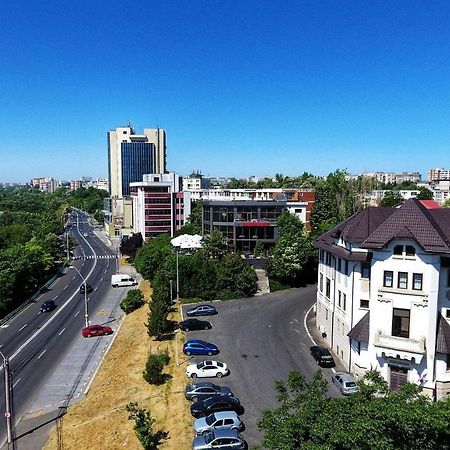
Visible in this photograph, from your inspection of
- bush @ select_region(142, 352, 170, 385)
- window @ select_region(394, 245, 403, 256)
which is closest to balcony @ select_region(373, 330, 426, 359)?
window @ select_region(394, 245, 403, 256)

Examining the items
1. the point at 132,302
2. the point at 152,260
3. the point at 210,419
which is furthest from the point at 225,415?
the point at 152,260

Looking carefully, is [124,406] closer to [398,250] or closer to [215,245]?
[398,250]

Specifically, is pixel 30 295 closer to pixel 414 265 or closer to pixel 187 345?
pixel 187 345

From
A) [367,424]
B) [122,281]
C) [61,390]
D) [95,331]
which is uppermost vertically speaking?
[367,424]

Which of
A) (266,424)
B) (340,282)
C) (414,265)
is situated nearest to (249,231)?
(340,282)

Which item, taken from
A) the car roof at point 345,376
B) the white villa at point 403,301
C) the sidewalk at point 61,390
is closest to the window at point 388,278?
the white villa at point 403,301

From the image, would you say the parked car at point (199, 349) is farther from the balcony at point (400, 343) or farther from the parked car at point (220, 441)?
the balcony at point (400, 343)
